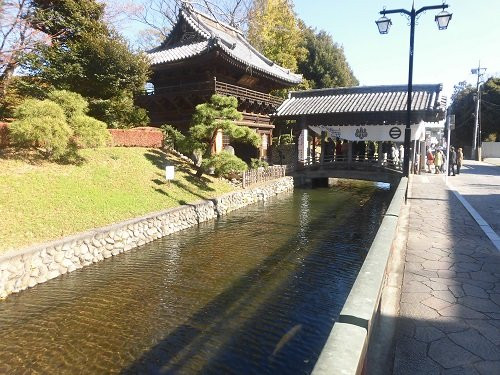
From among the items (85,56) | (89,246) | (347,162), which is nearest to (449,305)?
(89,246)

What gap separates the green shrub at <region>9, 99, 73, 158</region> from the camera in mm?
12617

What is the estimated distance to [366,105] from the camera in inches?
961

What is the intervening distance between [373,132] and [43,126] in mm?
19097

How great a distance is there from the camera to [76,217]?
10992mm

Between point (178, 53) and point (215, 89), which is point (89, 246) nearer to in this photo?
point (215, 89)

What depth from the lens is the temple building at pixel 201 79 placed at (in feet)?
71.6

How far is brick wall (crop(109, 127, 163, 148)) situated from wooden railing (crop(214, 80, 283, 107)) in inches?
182

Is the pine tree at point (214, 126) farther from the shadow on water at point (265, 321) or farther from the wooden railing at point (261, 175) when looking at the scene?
the shadow on water at point (265, 321)

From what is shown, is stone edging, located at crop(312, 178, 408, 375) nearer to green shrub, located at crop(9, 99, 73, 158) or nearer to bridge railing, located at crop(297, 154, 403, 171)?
green shrub, located at crop(9, 99, 73, 158)

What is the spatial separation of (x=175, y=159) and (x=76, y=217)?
9.87 meters

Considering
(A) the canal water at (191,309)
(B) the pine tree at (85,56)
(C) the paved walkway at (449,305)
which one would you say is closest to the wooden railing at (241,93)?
(B) the pine tree at (85,56)

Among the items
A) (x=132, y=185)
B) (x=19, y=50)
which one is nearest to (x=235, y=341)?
(x=132, y=185)

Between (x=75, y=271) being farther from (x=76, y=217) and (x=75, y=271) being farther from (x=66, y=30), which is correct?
(x=66, y=30)

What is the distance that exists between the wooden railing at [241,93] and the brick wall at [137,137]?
4.62 metres
